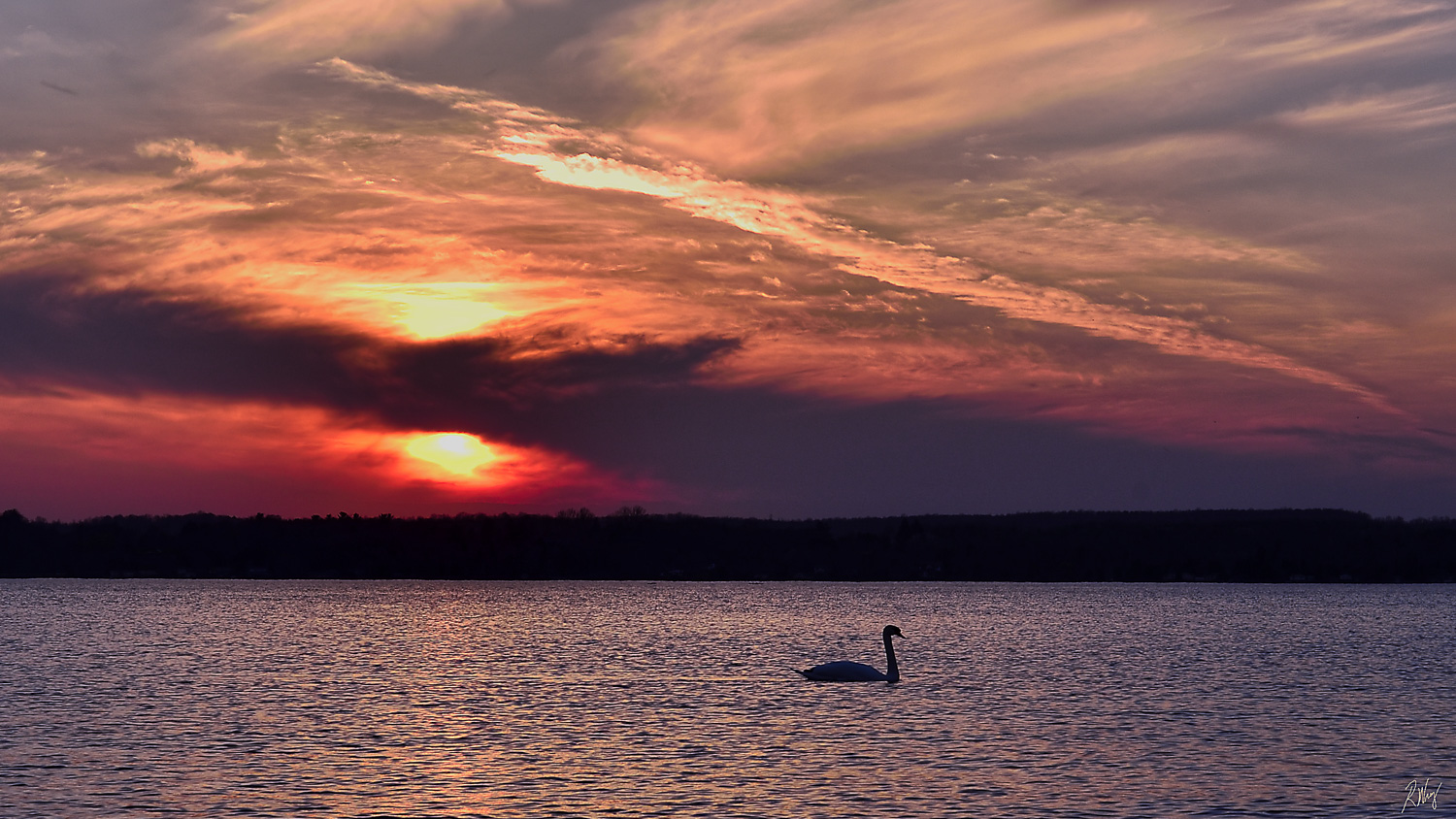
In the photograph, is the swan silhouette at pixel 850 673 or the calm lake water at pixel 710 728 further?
the swan silhouette at pixel 850 673

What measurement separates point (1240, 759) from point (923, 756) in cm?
929

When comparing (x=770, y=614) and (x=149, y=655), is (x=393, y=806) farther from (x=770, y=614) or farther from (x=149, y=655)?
(x=770, y=614)

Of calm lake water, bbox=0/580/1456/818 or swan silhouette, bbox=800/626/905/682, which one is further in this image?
swan silhouette, bbox=800/626/905/682

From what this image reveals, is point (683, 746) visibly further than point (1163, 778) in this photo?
Yes

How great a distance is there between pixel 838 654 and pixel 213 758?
56.1m

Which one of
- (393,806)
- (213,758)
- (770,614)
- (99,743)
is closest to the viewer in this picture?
(393,806)

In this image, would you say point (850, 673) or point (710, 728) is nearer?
point (710, 728)

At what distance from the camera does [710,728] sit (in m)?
43.8

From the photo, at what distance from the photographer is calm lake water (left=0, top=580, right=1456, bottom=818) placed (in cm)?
3117

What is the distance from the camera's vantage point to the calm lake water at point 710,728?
1227 inches

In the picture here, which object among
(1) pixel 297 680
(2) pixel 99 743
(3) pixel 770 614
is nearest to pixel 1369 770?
(2) pixel 99 743

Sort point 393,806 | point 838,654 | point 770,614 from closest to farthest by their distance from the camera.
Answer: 1. point 393,806
2. point 838,654
3. point 770,614

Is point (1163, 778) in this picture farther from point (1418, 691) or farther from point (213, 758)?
point (1418, 691)

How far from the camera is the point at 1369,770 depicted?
117 feet
